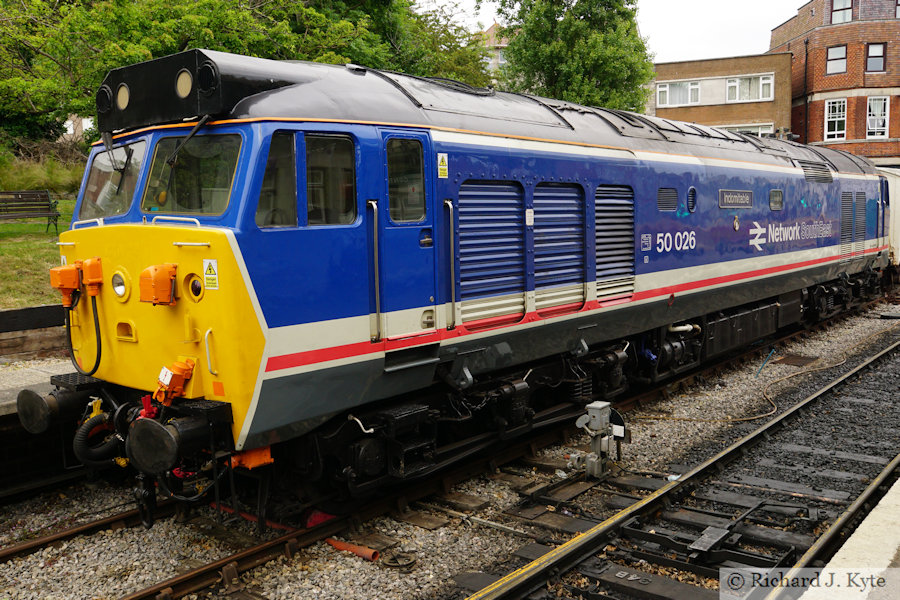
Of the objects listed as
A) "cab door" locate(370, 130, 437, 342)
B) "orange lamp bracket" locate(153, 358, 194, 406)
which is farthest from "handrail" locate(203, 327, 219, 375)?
"cab door" locate(370, 130, 437, 342)

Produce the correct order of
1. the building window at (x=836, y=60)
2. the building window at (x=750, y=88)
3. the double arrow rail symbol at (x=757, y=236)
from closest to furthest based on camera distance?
the double arrow rail symbol at (x=757, y=236)
the building window at (x=836, y=60)
the building window at (x=750, y=88)

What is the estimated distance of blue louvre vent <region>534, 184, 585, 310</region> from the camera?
7480mm

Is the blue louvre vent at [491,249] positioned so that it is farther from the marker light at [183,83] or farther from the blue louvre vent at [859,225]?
the blue louvre vent at [859,225]

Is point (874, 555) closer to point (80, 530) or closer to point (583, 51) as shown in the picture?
point (80, 530)

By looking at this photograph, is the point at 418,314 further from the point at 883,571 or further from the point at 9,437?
the point at 9,437

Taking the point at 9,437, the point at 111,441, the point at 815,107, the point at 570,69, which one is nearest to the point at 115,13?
the point at 9,437

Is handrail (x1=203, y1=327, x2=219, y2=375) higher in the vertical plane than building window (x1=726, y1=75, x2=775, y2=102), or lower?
lower

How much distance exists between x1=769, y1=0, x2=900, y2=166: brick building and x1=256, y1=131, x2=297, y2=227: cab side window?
37106mm

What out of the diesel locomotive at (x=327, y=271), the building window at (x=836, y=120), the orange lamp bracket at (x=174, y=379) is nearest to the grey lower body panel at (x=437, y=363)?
the diesel locomotive at (x=327, y=271)

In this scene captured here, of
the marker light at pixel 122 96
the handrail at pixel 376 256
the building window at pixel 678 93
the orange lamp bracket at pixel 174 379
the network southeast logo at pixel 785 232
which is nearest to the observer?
the orange lamp bracket at pixel 174 379

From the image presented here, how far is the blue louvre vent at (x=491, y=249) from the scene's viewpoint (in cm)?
661

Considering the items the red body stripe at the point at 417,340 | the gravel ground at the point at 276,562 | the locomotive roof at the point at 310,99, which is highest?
the locomotive roof at the point at 310,99

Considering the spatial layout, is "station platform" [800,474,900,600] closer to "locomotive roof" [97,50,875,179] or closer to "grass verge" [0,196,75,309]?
"locomotive roof" [97,50,875,179]

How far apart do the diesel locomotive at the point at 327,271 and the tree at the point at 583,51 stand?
1239cm
